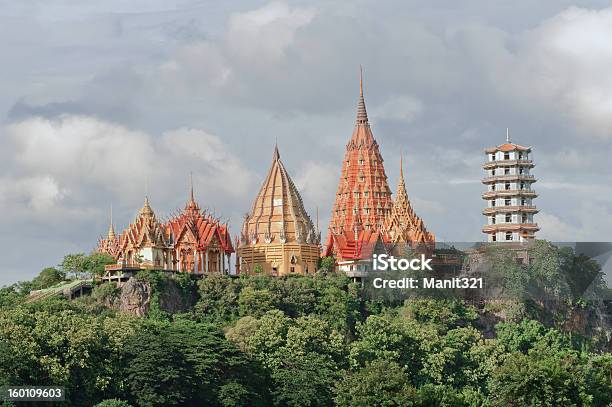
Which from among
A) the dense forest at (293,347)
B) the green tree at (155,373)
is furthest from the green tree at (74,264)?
the green tree at (155,373)

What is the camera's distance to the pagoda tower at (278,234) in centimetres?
12675

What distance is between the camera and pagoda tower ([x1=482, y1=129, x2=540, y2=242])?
447 feet

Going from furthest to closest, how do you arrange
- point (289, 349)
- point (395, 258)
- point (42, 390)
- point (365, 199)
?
point (365, 199)
point (395, 258)
point (289, 349)
point (42, 390)

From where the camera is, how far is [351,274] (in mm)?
127125

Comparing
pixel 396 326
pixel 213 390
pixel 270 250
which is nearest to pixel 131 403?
pixel 213 390

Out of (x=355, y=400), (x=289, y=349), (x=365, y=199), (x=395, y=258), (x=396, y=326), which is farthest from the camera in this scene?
(x=365, y=199)

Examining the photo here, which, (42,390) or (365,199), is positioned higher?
(365,199)

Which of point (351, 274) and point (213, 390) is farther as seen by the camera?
point (351, 274)

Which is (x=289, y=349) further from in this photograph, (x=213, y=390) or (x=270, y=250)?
(x=270, y=250)

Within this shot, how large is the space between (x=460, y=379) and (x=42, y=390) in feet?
102

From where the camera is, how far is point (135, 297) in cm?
11431

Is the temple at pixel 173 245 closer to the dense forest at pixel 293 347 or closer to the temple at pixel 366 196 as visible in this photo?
the dense forest at pixel 293 347

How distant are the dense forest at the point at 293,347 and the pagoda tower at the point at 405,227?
1117 cm

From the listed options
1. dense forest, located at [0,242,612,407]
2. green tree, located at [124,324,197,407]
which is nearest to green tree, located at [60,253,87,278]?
dense forest, located at [0,242,612,407]
